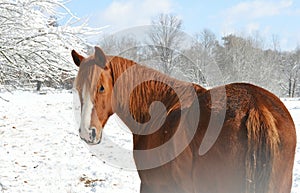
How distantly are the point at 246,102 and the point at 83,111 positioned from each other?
3.87 ft

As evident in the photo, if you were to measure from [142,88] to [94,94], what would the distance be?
504mm

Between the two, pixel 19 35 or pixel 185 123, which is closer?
pixel 185 123

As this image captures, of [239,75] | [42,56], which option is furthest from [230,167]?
[239,75]

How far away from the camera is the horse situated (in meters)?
1.96

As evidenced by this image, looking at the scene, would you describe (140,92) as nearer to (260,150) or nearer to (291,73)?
(260,150)

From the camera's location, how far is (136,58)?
10.8 feet

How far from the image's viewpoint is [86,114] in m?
2.28

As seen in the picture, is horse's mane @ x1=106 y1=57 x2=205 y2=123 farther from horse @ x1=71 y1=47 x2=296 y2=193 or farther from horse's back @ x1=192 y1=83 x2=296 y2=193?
horse's back @ x1=192 y1=83 x2=296 y2=193

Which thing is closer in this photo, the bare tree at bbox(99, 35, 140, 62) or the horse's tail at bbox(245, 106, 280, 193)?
the horse's tail at bbox(245, 106, 280, 193)

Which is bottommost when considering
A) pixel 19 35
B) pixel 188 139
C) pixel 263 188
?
pixel 263 188

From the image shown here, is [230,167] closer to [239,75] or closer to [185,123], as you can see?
[185,123]

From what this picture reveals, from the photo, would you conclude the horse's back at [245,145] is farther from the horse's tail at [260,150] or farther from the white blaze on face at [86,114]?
the white blaze on face at [86,114]

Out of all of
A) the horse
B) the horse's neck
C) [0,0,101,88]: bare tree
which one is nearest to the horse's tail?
the horse

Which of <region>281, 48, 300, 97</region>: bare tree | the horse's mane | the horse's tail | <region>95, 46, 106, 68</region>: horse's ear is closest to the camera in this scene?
the horse's tail
